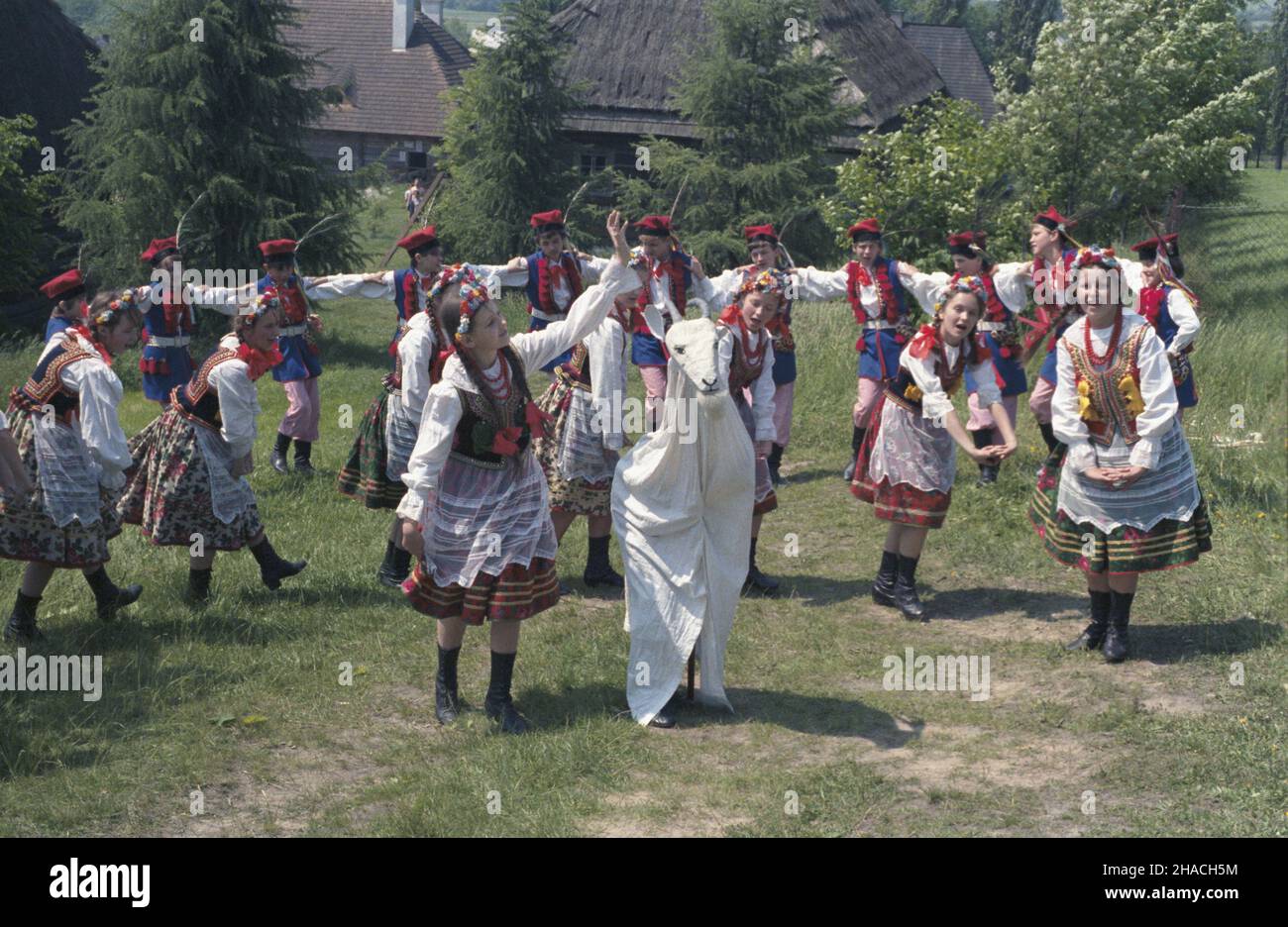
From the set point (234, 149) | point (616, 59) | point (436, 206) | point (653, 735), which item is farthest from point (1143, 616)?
point (616, 59)

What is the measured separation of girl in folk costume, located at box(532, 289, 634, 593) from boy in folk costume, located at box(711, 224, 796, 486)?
1.66 meters

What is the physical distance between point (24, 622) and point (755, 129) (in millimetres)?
17769

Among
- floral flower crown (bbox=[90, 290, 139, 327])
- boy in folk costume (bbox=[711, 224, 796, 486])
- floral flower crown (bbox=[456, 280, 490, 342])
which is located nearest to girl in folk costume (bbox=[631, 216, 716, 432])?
boy in folk costume (bbox=[711, 224, 796, 486])

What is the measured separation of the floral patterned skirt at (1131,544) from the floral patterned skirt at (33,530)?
4691 mm

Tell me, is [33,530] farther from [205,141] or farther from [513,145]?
[513,145]

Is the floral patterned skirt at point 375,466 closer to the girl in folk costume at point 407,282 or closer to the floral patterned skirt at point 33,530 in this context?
the girl in folk costume at point 407,282

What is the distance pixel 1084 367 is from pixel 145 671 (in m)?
4.62

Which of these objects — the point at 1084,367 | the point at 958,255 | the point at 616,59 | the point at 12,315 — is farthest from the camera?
the point at 616,59

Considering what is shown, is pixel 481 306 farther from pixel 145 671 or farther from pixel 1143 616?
pixel 1143 616

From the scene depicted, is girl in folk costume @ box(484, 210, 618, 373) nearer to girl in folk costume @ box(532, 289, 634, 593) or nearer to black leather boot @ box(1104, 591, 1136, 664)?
girl in folk costume @ box(532, 289, 634, 593)

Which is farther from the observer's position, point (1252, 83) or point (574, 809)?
point (1252, 83)

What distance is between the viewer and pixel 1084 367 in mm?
6309

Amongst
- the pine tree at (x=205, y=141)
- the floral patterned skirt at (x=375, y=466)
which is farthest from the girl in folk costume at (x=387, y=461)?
the pine tree at (x=205, y=141)

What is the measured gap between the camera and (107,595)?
282 inches
